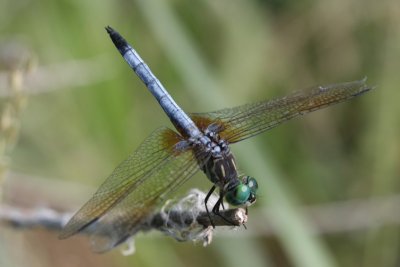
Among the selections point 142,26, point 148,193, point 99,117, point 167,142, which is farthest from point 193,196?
point 142,26

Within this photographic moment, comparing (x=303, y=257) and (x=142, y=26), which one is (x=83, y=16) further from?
(x=303, y=257)

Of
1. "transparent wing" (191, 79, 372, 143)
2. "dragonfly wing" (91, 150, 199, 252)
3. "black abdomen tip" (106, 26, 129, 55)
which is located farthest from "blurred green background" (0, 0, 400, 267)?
"dragonfly wing" (91, 150, 199, 252)

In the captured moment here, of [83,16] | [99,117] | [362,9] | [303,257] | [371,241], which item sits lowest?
[371,241]

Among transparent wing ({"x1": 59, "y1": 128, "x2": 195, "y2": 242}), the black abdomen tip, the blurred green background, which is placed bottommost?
the blurred green background

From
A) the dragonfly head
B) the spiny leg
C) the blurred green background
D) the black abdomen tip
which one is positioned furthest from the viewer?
the blurred green background

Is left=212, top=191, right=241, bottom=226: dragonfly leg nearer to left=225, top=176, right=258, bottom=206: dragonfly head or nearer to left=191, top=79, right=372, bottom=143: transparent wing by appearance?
left=225, top=176, right=258, bottom=206: dragonfly head

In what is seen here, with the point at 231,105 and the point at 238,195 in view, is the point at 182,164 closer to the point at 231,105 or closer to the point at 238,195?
the point at 238,195

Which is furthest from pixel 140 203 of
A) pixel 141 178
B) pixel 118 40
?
pixel 118 40

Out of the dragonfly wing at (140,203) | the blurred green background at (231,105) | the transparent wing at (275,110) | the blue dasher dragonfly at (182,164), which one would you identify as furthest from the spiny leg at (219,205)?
the blurred green background at (231,105)
